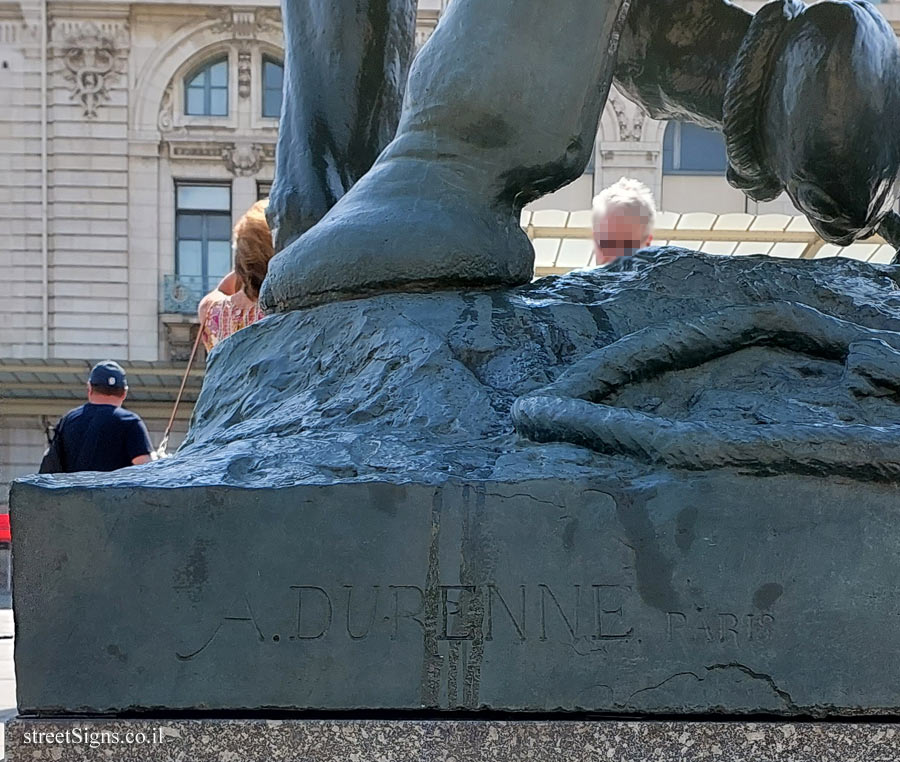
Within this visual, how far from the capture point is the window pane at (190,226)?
18562mm

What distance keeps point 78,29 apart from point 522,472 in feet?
61.6

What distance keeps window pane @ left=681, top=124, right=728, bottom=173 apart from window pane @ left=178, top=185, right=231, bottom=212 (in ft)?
21.4

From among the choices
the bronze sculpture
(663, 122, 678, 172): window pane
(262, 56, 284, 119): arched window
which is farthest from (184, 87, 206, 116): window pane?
the bronze sculpture

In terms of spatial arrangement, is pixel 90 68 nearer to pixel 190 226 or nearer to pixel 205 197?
pixel 205 197

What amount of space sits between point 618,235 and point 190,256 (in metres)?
16.3

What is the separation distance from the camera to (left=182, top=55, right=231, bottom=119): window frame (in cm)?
1877

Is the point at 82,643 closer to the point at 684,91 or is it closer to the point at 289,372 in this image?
the point at 289,372

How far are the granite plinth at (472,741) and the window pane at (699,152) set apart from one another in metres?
17.4

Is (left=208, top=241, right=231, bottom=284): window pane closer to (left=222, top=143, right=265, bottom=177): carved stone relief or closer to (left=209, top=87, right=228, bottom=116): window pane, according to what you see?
(left=222, top=143, right=265, bottom=177): carved stone relief

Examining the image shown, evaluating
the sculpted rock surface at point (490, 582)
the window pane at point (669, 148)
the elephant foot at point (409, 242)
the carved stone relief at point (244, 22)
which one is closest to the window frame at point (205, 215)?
the carved stone relief at point (244, 22)

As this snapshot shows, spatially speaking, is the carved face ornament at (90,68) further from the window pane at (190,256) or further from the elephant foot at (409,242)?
the elephant foot at (409,242)

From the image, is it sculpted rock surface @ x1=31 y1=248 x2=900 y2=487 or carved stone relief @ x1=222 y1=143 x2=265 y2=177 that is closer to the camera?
sculpted rock surface @ x1=31 y1=248 x2=900 y2=487

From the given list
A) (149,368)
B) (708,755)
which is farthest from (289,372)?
(149,368)

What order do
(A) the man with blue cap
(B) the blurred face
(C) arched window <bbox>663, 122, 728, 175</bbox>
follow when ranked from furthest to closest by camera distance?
(C) arched window <bbox>663, 122, 728, 175</bbox>
(A) the man with blue cap
(B) the blurred face
